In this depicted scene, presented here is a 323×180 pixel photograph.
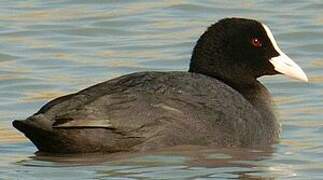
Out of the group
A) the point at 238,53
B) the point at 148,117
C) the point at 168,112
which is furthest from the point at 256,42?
the point at 148,117

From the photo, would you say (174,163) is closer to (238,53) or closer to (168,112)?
(168,112)

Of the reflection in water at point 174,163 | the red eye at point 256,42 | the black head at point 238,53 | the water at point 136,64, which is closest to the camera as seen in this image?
the reflection in water at point 174,163

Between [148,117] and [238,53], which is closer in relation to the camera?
[148,117]

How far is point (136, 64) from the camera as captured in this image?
1278cm

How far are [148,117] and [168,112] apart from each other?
0.53 ft

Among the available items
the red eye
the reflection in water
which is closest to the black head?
the red eye

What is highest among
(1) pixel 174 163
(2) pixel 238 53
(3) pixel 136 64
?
(2) pixel 238 53

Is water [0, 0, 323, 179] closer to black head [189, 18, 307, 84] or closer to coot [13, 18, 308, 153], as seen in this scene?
coot [13, 18, 308, 153]

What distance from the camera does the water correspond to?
9055 mm

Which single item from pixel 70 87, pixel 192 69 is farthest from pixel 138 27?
pixel 192 69

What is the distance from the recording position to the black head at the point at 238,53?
1009 cm

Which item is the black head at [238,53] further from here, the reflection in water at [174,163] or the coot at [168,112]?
the reflection in water at [174,163]

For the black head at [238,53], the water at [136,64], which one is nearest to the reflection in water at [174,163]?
the water at [136,64]

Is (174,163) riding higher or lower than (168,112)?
lower
